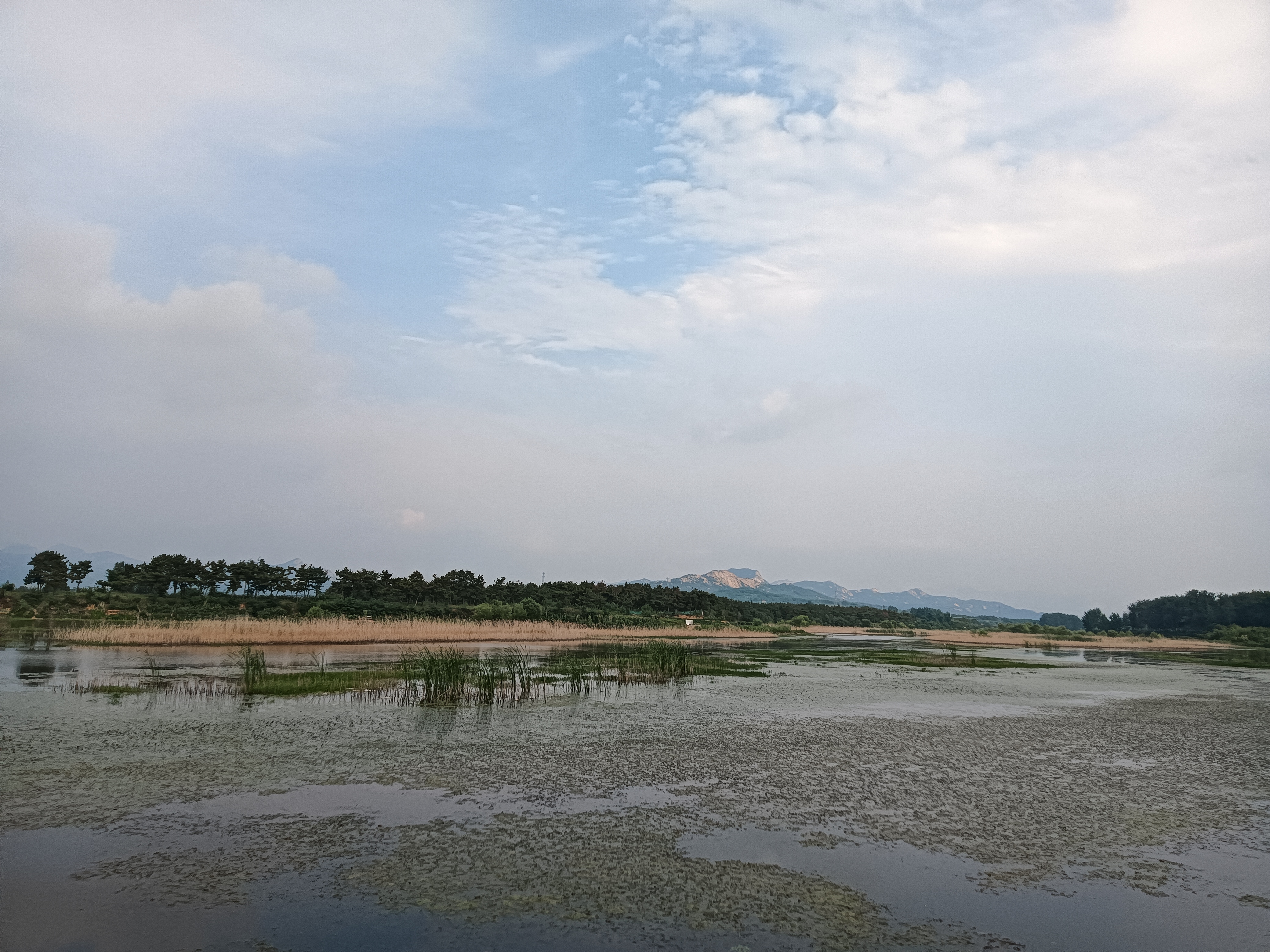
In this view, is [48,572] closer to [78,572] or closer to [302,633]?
[78,572]

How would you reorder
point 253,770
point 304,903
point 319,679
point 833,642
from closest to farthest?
point 304,903, point 253,770, point 319,679, point 833,642

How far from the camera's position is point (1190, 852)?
920cm

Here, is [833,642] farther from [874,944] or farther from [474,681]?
[874,944]

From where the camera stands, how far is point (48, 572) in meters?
71.8

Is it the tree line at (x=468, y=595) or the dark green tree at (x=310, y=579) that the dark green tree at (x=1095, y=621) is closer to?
the tree line at (x=468, y=595)

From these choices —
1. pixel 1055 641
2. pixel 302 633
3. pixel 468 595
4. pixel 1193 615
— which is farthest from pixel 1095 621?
pixel 302 633

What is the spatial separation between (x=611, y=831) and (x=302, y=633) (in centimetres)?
3502

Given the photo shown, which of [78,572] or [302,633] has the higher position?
[78,572]

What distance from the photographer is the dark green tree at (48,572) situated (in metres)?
70.7

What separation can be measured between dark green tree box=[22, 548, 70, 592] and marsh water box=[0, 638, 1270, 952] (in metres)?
64.9

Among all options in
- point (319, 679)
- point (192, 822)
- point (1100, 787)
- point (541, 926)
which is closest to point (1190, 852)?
point (1100, 787)

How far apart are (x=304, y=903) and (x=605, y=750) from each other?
7860mm

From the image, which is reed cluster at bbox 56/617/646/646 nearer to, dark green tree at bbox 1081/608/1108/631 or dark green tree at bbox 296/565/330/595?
dark green tree at bbox 296/565/330/595

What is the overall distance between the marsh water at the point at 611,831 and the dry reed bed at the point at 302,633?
20.3 meters
